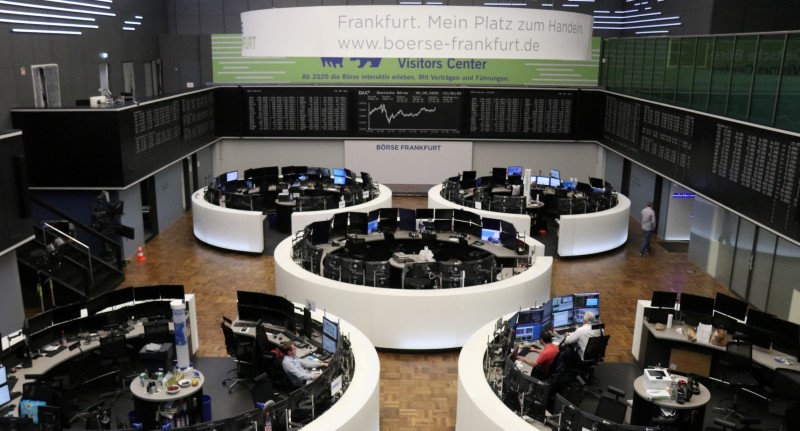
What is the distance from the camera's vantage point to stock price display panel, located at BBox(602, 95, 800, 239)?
10.2 meters

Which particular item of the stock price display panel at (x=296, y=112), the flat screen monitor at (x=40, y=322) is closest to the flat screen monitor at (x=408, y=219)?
the flat screen monitor at (x=40, y=322)

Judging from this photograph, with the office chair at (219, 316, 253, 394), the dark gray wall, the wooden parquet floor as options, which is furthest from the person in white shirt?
the dark gray wall

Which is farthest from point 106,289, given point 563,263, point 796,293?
point 796,293

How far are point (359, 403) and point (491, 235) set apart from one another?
681 cm

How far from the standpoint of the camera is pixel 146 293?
1038cm

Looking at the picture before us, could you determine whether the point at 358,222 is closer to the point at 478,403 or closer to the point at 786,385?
the point at 478,403

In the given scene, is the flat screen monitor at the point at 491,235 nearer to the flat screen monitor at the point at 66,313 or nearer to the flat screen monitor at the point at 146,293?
the flat screen monitor at the point at 146,293

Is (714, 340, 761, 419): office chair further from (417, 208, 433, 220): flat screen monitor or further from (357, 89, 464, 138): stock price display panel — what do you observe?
(357, 89, 464, 138): stock price display panel

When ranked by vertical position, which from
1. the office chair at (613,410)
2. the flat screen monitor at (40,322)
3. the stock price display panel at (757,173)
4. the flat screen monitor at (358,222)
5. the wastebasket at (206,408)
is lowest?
the wastebasket at (206,408)

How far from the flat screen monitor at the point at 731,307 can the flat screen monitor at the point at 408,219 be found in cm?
617

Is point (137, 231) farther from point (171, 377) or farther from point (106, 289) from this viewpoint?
point (171, 377)

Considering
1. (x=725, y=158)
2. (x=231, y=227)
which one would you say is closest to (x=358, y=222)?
(x=231, y=227)

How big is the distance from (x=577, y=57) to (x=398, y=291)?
508 centimetres

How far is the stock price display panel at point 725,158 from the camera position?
1023cm
